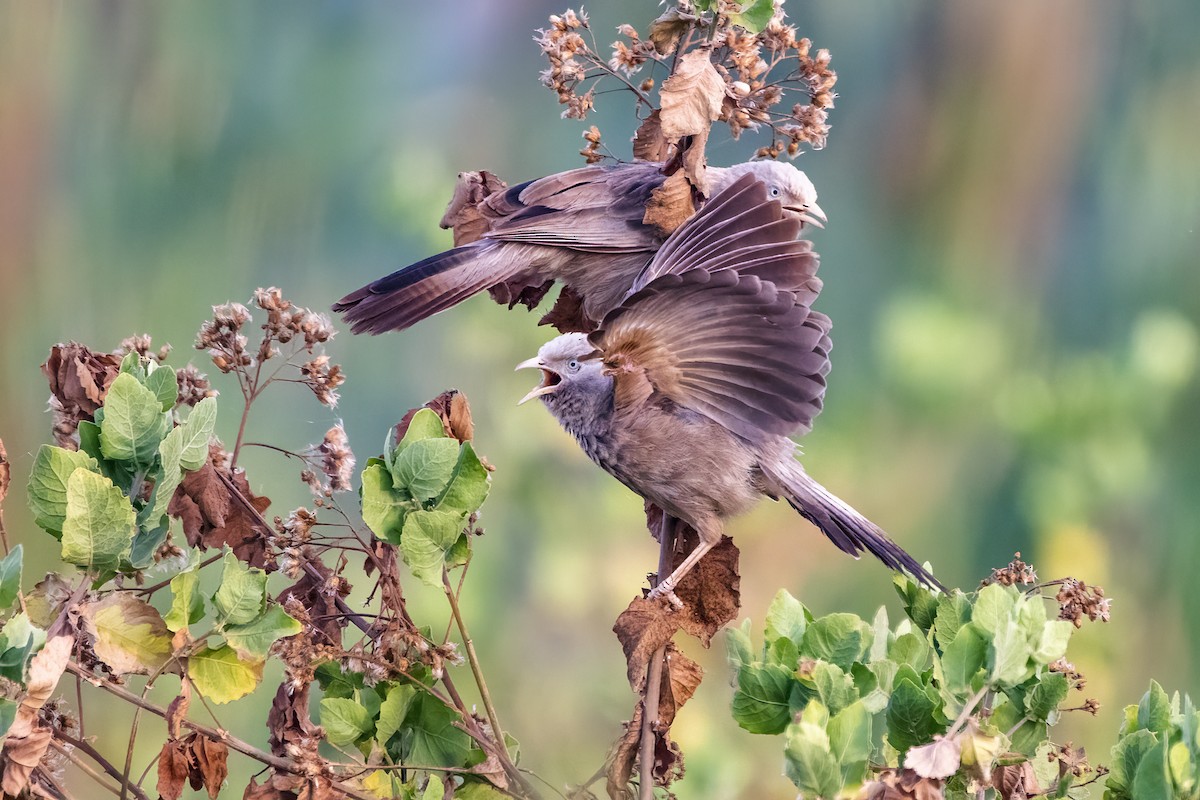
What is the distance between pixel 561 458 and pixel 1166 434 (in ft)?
3.36

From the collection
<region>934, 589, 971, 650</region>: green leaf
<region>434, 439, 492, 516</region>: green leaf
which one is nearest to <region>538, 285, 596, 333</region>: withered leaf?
<region>434, 439, 492, 516</region>: green leaf

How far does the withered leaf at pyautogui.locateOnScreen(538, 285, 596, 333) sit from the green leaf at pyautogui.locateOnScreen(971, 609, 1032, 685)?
0.47m

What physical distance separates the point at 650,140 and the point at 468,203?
24cm

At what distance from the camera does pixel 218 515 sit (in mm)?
813

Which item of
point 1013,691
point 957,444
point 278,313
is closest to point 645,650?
point 1013,691

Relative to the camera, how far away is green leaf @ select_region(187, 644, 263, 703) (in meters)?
0.75

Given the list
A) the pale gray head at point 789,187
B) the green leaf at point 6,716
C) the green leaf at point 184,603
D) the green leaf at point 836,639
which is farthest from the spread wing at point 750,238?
the pale gray head at point 789,187

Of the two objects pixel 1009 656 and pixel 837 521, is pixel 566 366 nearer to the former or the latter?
pixel 837 521

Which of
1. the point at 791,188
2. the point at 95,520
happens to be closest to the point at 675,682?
the point at 95,520

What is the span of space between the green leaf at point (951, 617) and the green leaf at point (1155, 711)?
12 centimetres

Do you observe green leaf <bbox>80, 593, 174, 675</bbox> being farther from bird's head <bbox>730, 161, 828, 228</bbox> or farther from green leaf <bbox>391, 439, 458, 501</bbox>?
bird's head <bbox>730, 161, 828, 228</bbox>

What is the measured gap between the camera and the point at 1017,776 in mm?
731

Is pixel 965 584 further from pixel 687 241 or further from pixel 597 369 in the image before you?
pixel 687 241

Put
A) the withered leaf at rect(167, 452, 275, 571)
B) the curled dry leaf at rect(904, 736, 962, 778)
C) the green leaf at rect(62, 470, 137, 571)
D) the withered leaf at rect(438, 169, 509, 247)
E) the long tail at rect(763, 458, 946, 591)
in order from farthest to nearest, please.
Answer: the withered leaf at rect(438, 169, 509, 247) < the long tail at rect(763, 458, 946, 591) < the withered leaf at rect(167, 452, 275, 571) < the green leaf at rect(62, 470, 137, 571) < the curled dry leaf at rect(904, 736, 962, 778)
